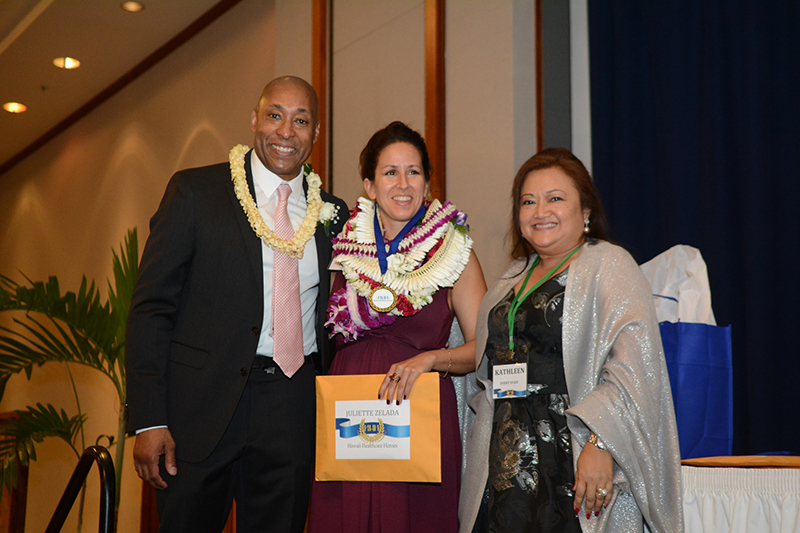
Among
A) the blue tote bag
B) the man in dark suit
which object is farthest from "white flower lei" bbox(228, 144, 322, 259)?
the blue tote bag

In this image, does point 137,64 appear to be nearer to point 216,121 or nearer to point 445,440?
point 216,121

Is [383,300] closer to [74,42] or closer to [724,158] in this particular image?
[724,158]

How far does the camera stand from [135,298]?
221 cm

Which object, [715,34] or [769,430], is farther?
[715,34]

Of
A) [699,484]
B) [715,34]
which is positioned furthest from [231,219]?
[715,34]

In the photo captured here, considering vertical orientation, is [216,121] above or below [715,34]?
above

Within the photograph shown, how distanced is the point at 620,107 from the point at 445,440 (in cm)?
207

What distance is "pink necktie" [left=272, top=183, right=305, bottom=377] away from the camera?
7.34 ft

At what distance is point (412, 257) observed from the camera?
2410mm

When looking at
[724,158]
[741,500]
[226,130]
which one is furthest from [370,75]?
[741,500]

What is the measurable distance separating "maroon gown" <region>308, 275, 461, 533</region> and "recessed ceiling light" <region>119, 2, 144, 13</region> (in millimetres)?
4672

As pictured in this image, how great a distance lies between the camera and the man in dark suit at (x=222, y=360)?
213cm

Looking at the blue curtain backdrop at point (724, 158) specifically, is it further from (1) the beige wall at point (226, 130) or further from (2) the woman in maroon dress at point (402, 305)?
(2) the woman in maroon dress at point (402, 305)

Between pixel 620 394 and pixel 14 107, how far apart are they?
853 centimetres
